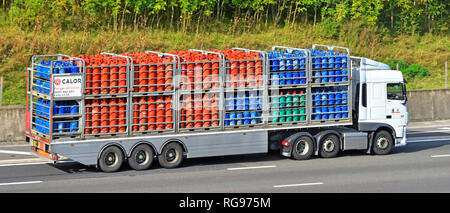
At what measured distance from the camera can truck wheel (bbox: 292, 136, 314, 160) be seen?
22469 mm

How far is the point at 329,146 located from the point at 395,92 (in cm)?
289

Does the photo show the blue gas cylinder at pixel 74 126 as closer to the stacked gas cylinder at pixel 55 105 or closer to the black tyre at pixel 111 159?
the stacked gas cylinder at pixel 55 105

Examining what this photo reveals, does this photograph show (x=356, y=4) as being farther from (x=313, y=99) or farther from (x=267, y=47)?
(x=313, y=99)

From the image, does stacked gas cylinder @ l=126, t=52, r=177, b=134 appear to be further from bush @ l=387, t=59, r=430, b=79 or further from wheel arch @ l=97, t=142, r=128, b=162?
bush @ l=387, t=59, r=430, b=79

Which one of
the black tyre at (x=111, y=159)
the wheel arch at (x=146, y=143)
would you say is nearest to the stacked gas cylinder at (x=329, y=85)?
the wheel arch at (x=146, y=143)

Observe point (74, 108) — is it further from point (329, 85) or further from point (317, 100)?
point (329, 85)

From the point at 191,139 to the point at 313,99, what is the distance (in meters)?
4.05

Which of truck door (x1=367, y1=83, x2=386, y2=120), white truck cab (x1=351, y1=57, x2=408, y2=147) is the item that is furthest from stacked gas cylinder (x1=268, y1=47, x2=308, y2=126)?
truck door (x1=367, y1=83, x2=386, y2=120)

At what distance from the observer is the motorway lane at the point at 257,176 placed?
1823 cm

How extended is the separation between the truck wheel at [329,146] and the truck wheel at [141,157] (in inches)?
210

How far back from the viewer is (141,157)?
2061 centimetres

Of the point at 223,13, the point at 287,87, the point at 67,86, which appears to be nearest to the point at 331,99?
the point at 287,87

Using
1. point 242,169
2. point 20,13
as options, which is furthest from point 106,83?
point 20,13

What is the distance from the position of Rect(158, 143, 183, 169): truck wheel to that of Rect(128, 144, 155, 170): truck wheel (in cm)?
31
